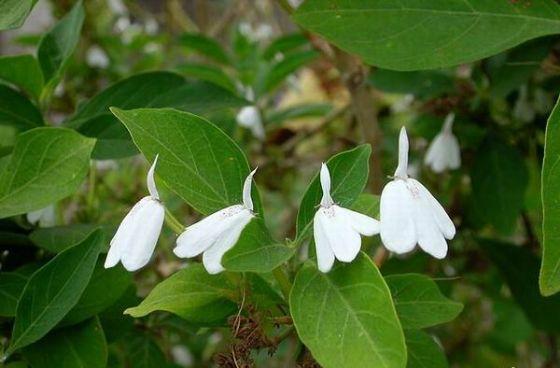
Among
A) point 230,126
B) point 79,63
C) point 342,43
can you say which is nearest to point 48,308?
point 342,43

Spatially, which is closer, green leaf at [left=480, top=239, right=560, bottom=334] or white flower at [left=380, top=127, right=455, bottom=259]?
white flower at [left=380, top=127, right=455, bottom=259]

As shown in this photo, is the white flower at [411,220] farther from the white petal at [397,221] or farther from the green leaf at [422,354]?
the green leaf at [422,354]

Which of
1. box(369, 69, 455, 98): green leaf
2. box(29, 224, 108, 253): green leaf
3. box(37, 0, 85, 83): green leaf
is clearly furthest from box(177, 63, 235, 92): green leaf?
box(29, 224, 108, 253): green leaf

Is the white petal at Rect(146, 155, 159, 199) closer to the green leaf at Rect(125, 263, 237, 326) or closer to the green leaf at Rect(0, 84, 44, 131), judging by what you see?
the green leaf at Rect(125, 263, 237, 326)


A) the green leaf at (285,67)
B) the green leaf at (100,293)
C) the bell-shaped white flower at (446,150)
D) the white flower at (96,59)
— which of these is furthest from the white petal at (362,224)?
the white flower at (96,59)

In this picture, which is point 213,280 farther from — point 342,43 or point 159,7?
point 159,7

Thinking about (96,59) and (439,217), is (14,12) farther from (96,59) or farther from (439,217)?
(96,59)
